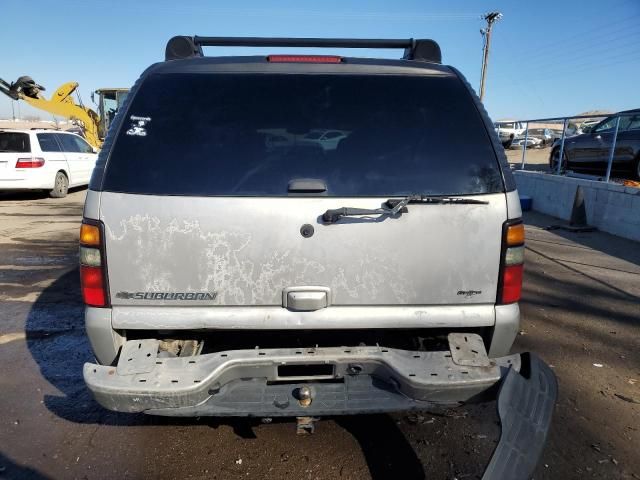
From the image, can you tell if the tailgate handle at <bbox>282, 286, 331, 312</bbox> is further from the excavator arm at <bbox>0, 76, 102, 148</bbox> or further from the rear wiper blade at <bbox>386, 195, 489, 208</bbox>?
the excavator arm at <bbox>0, 76, 102, 148</bbox>

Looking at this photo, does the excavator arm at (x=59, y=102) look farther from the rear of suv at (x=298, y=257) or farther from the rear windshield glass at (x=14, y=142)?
the rear of suv at (x=298, y=257)

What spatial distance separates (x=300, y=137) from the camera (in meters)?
2.47

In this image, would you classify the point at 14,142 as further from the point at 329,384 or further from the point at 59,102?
the point at 329,384

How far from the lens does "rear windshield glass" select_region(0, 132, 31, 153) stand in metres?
12.3

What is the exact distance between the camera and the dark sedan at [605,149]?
981cm

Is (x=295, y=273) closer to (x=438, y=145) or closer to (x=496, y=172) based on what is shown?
(x=438, y=145)

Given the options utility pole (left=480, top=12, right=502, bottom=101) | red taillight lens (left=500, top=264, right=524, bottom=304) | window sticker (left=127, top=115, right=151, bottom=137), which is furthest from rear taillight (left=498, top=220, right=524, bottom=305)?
utility pole (left=480, top=12, right=502, bottom=101)

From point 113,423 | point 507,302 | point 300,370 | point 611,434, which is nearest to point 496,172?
point 507,302

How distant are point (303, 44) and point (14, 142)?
12.1 m

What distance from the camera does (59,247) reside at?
25.6ft

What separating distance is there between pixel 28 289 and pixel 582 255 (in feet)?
25.5

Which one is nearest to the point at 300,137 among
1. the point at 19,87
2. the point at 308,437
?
the point at 308,437

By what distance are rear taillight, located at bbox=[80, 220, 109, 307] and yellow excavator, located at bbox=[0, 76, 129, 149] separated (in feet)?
55.1

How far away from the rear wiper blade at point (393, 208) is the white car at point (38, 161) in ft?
41.1
